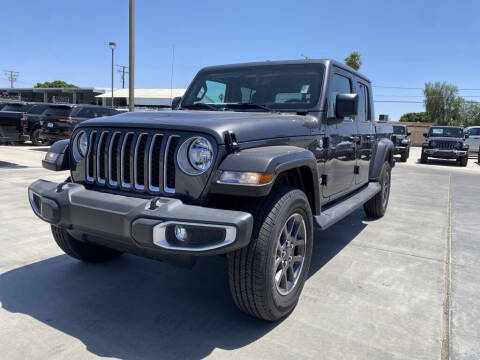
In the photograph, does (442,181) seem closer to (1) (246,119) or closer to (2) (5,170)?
(1) (246,119)

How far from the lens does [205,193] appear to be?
2.41 metres

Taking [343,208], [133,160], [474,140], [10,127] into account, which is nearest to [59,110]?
[10,127]

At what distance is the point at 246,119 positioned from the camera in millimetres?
2785

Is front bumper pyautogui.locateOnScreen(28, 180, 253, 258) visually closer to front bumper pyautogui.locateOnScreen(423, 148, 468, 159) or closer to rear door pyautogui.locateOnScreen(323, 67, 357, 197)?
rear door pyautogui.locateOnScreen(323, 67, 357, 197)

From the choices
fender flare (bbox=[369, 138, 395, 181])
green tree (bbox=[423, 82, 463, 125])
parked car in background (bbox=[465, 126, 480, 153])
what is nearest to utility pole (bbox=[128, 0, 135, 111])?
fender flare (bbox=[369, 138, 395, 181])

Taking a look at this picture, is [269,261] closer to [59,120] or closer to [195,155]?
[195,155]

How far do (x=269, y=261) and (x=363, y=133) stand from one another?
303cm

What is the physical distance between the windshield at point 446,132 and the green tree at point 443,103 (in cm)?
4770

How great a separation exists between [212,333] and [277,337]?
0.42 meters

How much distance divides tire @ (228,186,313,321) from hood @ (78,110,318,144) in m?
0.43

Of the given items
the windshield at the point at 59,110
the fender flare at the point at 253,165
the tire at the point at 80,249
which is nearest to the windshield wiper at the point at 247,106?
the fender flare at the point at 253,165

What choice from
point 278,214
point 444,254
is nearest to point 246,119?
point 278,214

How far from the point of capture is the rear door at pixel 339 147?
3.70 meters

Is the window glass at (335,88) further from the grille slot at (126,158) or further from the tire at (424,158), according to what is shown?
the tire at (424,158)
